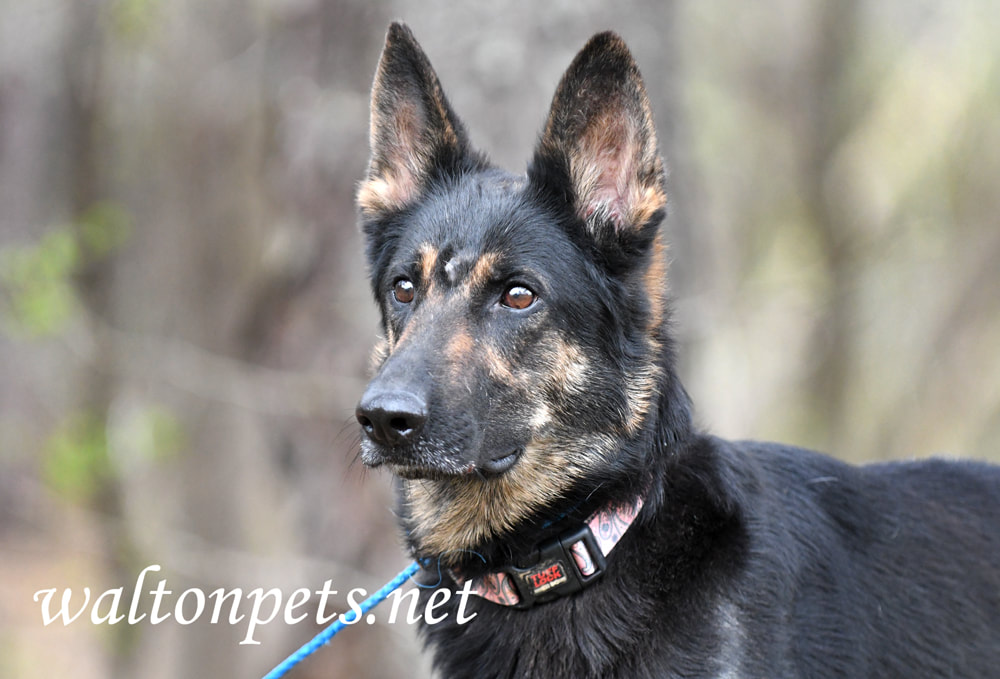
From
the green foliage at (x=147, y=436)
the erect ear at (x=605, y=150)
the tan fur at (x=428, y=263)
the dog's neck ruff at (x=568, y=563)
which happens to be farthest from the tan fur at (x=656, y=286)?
the green foliage at (x=147, y=436)

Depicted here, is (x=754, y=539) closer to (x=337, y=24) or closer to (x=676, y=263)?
(x=676, y=263)

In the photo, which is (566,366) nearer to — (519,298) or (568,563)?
(519,298)

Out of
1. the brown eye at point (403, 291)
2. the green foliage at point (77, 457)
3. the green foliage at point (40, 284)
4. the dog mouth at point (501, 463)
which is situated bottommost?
the green foliage at point (77, 457)

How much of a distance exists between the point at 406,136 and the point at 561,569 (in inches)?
74.9

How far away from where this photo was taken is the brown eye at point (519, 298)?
375 cm

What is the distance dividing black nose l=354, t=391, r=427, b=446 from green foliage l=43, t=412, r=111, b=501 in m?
5.79

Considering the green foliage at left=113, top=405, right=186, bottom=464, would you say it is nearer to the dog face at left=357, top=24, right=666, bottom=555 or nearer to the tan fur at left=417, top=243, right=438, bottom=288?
the dog face at left=357, top=24, right=666, bottom=555

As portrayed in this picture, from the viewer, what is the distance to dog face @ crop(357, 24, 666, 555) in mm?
3615

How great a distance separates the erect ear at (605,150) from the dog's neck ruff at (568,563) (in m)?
1.01

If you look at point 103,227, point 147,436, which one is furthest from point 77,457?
point 103,227

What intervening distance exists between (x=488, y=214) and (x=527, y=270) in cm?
30

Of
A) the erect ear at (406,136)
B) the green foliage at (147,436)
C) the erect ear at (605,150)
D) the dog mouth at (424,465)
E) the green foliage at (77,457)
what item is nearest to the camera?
the dog mouth at (424,465)

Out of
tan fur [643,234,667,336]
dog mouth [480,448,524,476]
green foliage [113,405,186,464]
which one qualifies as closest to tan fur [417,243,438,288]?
dog mouth [480,448,524,476]

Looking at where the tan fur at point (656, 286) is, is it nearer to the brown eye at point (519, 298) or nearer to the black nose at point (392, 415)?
the brown eye at point (519, 298)
